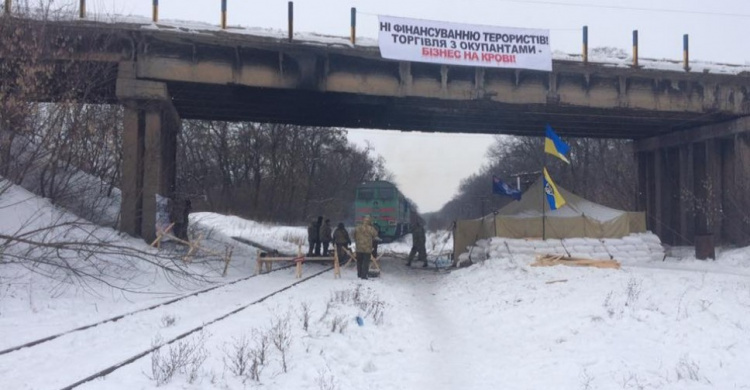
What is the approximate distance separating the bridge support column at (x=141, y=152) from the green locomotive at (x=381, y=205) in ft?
66.2

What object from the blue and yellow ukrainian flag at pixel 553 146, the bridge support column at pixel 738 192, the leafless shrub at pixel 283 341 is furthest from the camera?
the bridge support column at pixel 738 192

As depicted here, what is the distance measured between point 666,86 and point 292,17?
48.2 feet

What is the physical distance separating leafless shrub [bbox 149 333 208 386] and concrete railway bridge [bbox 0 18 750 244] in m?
10.2

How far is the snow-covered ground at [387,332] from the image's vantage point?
24.8 ft

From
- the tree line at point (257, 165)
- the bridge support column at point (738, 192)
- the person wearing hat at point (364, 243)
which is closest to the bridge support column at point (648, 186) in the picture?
the bridge support column at point (738, 192)

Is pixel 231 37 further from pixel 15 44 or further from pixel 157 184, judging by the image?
pixel 15 44

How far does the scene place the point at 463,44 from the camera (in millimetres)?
21891

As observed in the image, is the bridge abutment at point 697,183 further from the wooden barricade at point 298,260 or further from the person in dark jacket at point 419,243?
the wooden barricade at point 298,260

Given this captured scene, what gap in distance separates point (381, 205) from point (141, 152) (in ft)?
68.5

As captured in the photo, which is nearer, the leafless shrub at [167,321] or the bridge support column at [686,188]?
the leafless shrub at [167,321]

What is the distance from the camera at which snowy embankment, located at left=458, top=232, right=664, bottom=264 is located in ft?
73.9

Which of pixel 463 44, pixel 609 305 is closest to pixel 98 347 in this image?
pixel 609 305

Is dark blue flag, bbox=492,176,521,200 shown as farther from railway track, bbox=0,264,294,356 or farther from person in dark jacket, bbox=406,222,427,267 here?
railway track, bbox=0,264,294,356

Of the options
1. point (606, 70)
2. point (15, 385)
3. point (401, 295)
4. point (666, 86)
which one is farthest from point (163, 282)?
point (666, 86)
